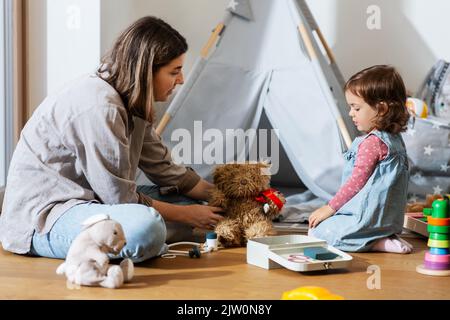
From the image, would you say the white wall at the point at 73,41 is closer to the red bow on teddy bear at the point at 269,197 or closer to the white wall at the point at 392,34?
the white wall at the point at 392,34

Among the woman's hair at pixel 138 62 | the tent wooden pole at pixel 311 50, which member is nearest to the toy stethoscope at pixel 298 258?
the woman's hair at pixel 138 62

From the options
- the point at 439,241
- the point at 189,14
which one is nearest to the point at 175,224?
the point at 439,241

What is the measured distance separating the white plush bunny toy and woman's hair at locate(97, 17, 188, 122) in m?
0.39

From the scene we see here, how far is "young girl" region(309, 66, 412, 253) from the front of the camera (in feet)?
6.52

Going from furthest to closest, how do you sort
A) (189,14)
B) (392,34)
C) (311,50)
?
1. (189,14)
2. (392,34)
3. (311,50)

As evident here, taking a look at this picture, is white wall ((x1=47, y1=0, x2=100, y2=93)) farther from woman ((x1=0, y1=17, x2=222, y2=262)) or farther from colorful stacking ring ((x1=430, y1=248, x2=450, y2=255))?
colorful stacking ring ((x1=430, y1=248, x2=450, y2=255))

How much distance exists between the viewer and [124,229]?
168 cm

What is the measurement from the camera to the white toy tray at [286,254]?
5.61 feet

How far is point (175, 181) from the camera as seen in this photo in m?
2.18

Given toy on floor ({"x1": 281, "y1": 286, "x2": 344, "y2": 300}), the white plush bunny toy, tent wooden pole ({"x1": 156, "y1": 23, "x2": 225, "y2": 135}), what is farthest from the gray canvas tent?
toy on floor ({"x1": 281, "y1": 286, "x2": 344, "y2": 300})

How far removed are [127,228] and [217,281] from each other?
10.0 inches

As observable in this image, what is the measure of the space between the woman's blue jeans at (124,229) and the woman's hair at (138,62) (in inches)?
11.2

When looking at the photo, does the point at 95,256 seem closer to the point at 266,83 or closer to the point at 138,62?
the point at 138,62
